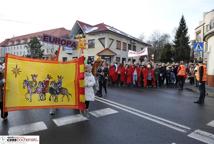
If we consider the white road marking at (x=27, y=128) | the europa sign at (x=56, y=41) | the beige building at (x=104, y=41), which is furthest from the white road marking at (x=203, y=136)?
the beige building at (x=104, y=41)

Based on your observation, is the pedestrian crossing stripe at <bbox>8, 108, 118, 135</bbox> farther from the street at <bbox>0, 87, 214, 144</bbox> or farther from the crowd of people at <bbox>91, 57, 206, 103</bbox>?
the crowd of people at <bbox>91, 57, 206, 103</bbox>

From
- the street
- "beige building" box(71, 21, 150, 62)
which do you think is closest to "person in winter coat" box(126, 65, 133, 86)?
the street

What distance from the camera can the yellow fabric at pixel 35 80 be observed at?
715cm

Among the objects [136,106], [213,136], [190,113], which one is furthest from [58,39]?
[213,136]

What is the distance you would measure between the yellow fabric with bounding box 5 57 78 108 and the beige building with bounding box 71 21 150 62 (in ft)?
101

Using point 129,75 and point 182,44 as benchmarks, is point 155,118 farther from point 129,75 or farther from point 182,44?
point 182,44

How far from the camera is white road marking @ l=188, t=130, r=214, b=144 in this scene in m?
5.82

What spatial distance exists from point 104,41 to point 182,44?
26741 millimetres

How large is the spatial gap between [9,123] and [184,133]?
14.8 ft

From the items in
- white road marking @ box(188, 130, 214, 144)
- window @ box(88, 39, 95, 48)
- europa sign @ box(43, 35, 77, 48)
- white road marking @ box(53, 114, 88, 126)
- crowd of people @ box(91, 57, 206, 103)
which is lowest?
white road marking @ box(188, 130, 214, 144)

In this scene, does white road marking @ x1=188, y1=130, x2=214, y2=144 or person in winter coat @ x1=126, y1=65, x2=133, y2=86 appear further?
person in winter coat @ x1=126, y1=65, x2=133, y2=86

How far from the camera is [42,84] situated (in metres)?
7.62

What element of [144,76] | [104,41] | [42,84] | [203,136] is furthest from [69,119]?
[104,41]

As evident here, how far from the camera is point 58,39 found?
9.23 m
